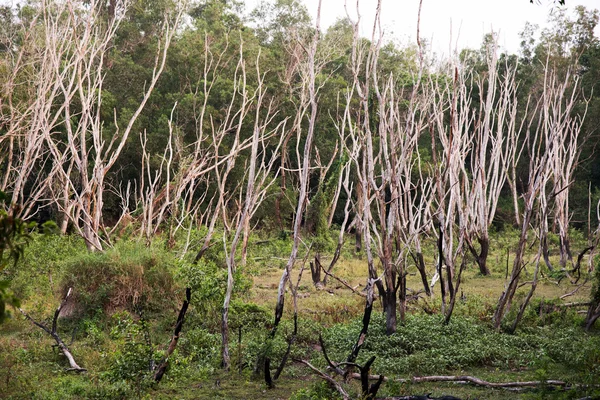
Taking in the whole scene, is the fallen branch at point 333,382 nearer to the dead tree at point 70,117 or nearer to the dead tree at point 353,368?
the dead tree at point 353,368

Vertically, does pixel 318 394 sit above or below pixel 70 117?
below

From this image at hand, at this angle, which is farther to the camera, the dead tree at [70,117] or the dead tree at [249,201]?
the dead tree at [70,117]

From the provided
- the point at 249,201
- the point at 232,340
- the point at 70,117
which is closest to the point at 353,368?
the point at 232,340

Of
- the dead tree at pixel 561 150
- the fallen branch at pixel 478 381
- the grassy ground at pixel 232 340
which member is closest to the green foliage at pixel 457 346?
the grassy ground at pixel 232 340

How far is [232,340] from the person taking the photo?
25.2 ft

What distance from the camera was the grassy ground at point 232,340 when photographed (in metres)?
6.07

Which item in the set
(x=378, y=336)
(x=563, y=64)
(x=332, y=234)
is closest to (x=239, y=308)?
(x=378, y=336)

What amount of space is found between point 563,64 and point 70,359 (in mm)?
21098

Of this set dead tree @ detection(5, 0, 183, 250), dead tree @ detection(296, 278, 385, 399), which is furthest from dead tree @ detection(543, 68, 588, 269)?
dead tree @ detection(5, 0, 183, 250)

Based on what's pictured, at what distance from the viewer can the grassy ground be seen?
6.07 m

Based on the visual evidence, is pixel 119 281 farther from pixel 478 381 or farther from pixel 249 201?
pixel 478 381

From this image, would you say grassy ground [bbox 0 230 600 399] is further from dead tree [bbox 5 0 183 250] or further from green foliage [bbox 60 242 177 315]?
dead tree [bbox 5 0 183 250]

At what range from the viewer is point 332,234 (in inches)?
752

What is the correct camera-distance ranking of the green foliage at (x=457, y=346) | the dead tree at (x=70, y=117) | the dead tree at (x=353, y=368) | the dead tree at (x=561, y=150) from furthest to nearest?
the dead tree at (x=70, y=117)
the dead tree at (x=561, y=150)
the green foliage at (x=457, y=346)
the dead tree at (x=353, y=368)
